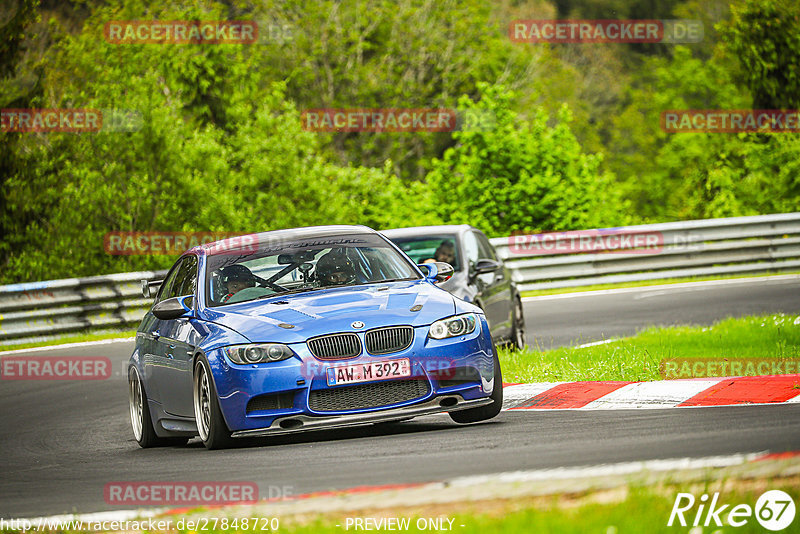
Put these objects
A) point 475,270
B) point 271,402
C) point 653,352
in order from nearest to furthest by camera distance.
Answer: point 271,402, point 653,352, point 475,270

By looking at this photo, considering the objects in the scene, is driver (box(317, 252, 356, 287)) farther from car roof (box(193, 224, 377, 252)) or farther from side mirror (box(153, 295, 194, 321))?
side mirror (box(153, 295, 194, 321))

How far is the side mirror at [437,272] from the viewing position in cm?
1019

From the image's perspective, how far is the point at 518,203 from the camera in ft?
101

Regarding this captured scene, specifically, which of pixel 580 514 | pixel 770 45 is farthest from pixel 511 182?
pixel 580 514

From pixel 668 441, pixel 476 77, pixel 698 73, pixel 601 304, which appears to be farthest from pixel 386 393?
pixel 698 73

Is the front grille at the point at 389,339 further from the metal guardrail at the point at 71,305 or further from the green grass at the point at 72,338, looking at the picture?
the metal guardrail at the point at 71,305

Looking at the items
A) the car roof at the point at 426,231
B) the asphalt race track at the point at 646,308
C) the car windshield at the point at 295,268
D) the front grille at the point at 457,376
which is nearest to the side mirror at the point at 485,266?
the car roof at the point at 426,231

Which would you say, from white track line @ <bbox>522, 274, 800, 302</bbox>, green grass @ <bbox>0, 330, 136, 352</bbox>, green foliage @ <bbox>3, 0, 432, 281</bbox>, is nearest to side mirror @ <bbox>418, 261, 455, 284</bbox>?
green grass @ <bbox>0, 330, 136, 352</bbox>

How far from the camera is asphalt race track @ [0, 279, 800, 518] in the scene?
22.2 feet

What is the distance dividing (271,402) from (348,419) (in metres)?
0.51

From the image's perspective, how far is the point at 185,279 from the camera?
10570mm

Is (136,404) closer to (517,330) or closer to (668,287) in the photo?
(517,330)

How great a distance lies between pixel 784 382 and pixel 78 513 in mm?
5034

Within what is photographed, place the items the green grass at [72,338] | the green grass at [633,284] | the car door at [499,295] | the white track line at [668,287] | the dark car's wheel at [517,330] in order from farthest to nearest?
1. the green grass at [633,284]
2. the white track line at [668,287]
3. the green grass at [72,338]
4. the dark car's wheel at [517,330]
5. the car door at [499,295]
